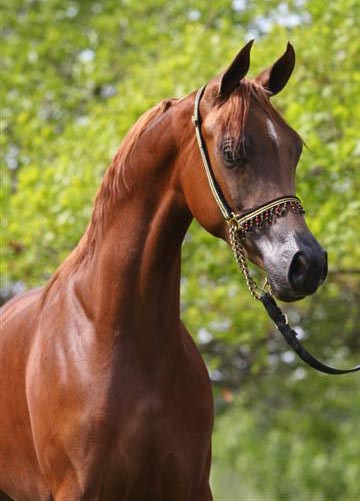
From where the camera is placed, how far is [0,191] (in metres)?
9.90

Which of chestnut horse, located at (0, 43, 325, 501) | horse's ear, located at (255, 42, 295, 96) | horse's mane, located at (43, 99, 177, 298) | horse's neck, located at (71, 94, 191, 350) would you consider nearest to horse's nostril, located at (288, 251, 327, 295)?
chestnut horse, located at (0, 43, 325, 501)

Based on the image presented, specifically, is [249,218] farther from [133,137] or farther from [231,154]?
[133,137]

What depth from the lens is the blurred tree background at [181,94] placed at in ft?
30.9

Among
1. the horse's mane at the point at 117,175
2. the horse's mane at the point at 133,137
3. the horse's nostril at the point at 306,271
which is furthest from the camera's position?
the horse's mane at the point at 117,175

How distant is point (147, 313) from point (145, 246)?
0.83ft

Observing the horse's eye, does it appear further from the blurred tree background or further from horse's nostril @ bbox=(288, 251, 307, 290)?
the blurred tree background

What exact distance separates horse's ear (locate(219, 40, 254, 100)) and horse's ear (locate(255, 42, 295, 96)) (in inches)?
8.7

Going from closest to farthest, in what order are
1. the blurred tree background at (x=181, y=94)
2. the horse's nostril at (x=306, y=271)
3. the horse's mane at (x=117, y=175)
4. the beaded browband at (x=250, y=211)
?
the horse's nostril at (x=306, y=271), the beaded browband at (x=250, y=211), the horse's mane at (x=117, y=175), the blurred tree background at (x=181, y=94)

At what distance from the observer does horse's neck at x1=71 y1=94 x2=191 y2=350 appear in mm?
4297

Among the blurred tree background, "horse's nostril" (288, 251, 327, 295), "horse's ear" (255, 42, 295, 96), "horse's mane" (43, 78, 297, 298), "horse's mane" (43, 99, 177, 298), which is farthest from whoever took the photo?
the blurred tree background

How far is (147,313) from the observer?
14.3 ft

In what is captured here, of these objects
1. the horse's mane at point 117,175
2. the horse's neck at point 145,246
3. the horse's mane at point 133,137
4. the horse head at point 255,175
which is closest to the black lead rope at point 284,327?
the horse head at point 255,175

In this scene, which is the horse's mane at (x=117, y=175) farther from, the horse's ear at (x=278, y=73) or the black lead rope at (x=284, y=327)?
the black lead rope at (x=284, y=327)

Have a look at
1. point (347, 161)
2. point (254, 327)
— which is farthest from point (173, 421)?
point (254, 327)
